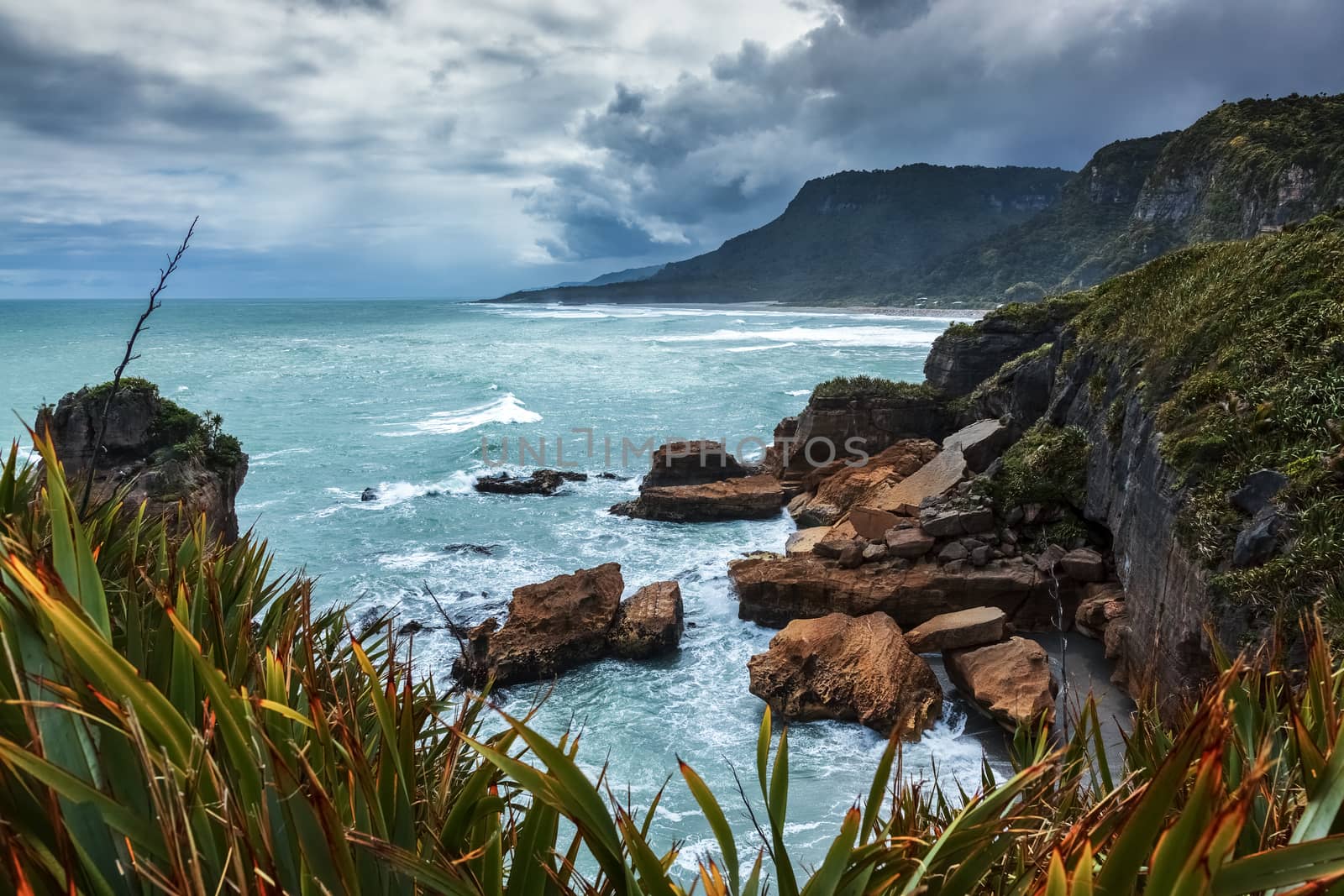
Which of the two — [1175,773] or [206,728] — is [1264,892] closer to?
[1175,773]

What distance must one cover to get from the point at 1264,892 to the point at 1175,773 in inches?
19.4

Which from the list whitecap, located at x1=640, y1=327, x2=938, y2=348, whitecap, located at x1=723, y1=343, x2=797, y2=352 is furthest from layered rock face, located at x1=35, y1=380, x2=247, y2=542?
whitecap, located at x1=640, y1=327, x2=938, y2=348

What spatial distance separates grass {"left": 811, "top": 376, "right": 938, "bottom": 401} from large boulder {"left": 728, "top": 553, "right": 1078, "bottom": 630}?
872cm

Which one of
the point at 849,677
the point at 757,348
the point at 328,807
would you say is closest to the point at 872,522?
the point at 849,677

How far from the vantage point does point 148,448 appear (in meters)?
13.8

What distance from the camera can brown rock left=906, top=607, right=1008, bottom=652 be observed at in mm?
9633

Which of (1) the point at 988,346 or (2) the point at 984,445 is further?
(1) the point at 988,346

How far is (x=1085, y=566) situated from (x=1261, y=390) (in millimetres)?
3539

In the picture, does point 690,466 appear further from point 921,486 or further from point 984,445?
point 984,445

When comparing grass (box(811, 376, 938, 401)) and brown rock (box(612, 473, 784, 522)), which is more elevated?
grass (box(811, 376, 938, 401))

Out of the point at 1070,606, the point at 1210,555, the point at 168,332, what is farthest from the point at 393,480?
the point at 168,332

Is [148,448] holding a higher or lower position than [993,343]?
lower

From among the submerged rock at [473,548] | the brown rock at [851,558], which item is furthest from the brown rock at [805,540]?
the submerged rock at [473,548]

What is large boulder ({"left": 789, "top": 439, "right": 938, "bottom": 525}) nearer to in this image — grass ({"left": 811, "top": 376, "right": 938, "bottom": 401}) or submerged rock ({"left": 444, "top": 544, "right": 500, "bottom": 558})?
grass ({"left": 811, "top": 376, "right": 938, "bottom": 401})
